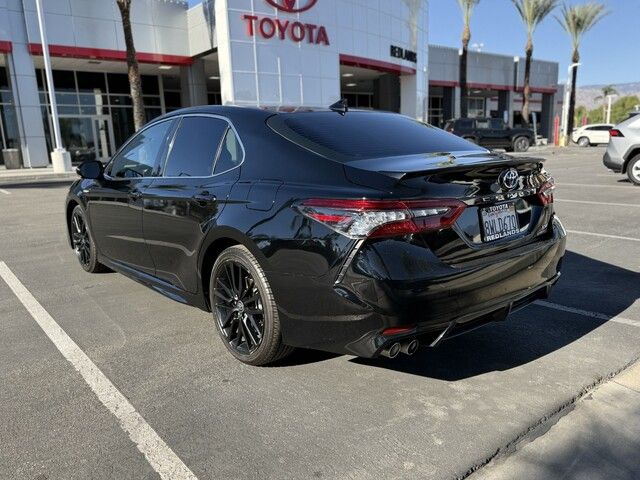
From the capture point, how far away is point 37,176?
734 inches

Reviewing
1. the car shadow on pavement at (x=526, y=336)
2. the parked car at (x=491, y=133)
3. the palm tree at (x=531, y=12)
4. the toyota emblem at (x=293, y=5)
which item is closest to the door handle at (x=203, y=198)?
the car shadow on pavement at (x=526, y=336)

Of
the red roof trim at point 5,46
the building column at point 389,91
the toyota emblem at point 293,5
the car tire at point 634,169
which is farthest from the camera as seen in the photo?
the building column at point 389,91

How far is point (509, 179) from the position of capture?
3.00 metres

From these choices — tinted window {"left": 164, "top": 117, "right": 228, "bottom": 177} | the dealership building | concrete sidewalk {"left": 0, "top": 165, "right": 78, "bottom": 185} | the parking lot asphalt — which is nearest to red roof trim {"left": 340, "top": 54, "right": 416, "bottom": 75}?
the dealership building

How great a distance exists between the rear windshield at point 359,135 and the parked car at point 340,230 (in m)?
0.02

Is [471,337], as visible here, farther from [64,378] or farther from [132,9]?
[132,9]

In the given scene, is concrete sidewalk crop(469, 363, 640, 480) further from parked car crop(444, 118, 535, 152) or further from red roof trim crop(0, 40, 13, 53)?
parked car crop(444, 118, 535, 152)

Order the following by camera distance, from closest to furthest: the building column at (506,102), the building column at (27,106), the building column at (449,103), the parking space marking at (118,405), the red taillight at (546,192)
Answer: the parking space marking at (118,405), the red taillight at (546,192), the building column at (27,106), the building column at (449,103), the building column at (506,102)

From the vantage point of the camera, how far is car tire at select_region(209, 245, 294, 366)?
3051 mm

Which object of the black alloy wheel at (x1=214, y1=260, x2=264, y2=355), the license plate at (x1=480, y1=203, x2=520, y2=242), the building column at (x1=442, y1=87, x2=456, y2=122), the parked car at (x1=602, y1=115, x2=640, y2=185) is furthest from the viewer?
the building column at (x1=442, y1=87, x2=456, y2=122)

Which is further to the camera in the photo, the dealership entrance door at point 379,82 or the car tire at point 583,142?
the car tire at point 583,142

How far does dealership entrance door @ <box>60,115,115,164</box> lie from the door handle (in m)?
24.8

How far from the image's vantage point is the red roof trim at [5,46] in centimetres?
2048

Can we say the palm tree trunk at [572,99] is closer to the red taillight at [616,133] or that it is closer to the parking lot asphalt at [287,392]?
the red taillight at [616,133]
